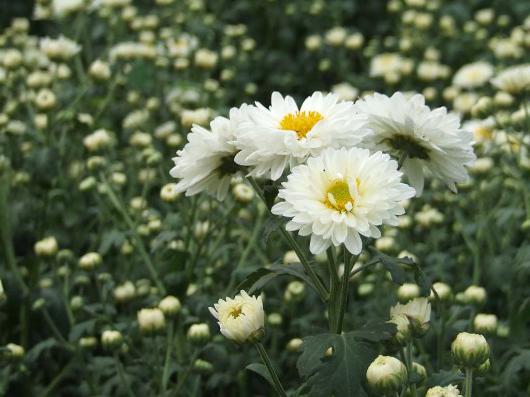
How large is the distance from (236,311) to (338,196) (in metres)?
0.26

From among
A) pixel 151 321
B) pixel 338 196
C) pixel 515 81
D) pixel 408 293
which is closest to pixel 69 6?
pixel 515 81

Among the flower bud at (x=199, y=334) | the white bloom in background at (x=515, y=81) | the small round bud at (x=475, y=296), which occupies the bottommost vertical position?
the small round bud at (x=475, y=296)

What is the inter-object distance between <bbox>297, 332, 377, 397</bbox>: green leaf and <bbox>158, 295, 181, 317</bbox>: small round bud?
0.66 meters

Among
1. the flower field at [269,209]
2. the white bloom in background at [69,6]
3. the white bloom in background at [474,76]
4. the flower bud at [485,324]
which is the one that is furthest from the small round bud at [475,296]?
the white bloom in background at [69,6]

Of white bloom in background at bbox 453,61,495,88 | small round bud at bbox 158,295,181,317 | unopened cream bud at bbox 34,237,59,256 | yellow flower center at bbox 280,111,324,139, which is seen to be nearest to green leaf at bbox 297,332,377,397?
yellow flower center at bbox 280,111,324,139

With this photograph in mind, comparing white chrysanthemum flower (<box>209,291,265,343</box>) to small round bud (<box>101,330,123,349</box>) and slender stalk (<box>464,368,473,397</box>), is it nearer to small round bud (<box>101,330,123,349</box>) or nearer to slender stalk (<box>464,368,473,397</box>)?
slender stalk (<box>464,368,473,397</box>)

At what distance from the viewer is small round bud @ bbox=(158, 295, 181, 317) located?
197 centimetres

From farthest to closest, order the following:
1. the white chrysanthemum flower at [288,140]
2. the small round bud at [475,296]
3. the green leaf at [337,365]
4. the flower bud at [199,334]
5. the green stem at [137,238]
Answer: the green stem at [137,238] < the small round bud at [475,296] < the flower bud at [199,334] < the white chrysanthemum flower at [288,140] < the green leaf at [337,365]

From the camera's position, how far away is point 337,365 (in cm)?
134

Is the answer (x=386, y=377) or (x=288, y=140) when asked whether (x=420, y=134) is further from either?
(x=386, y=377)

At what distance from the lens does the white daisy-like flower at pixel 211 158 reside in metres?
1.54

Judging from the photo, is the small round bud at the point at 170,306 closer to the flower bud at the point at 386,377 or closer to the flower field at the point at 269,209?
the flower field at the point at 269,209

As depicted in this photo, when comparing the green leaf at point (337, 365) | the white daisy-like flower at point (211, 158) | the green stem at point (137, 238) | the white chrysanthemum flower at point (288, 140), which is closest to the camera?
the green leaf at point (337, 365)

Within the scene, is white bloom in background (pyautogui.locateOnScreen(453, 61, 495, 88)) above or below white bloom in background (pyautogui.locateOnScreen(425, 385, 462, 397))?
below
